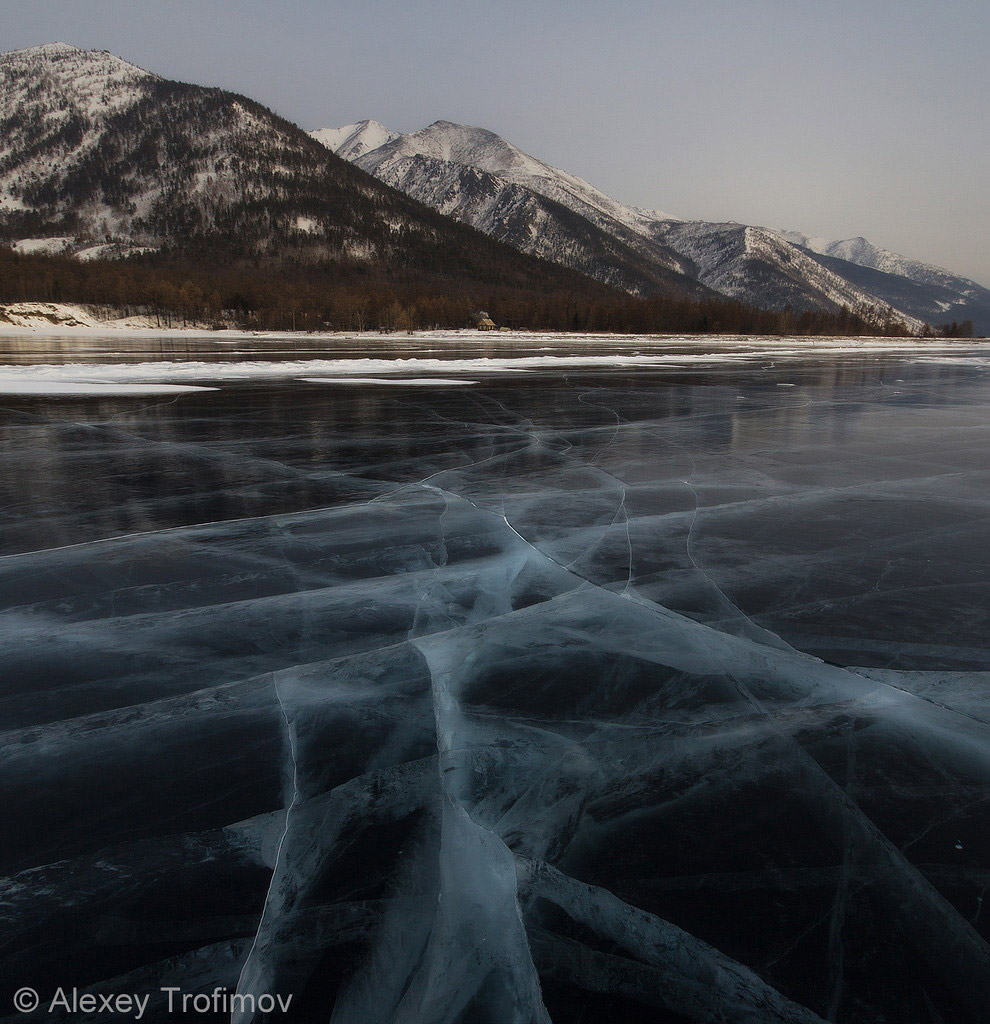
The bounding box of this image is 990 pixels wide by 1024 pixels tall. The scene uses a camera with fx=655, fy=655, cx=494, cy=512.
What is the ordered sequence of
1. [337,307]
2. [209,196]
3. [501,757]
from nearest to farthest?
[501,757]
[337,307]
[209,196]

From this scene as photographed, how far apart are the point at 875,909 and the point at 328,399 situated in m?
13.0

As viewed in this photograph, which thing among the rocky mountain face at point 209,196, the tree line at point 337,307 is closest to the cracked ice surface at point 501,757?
the tree line at point 337,307

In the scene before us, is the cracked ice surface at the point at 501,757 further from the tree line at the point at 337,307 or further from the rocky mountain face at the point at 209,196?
the rocky mountain face at the point at 209,196

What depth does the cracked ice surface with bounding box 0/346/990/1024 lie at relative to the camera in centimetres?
161

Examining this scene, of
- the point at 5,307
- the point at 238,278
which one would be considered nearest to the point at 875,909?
the point at 5,307

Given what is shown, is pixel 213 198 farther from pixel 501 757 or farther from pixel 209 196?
pixel 501 757

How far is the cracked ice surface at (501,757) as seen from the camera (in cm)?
161

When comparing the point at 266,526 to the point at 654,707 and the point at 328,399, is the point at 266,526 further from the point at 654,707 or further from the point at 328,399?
the point at 328,399

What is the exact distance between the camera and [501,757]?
2375mm

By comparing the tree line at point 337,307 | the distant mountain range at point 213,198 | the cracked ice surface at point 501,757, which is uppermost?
the distant mountain range at point 213,198

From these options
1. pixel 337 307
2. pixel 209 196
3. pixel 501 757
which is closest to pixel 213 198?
pixel 209 196

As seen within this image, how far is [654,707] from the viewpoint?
270 cm

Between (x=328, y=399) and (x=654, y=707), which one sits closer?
(x=654, y=707)

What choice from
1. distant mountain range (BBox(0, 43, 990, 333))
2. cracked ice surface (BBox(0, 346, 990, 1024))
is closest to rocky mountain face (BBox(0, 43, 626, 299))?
distant mountain range (BBox(0, 43, 990, 333))
